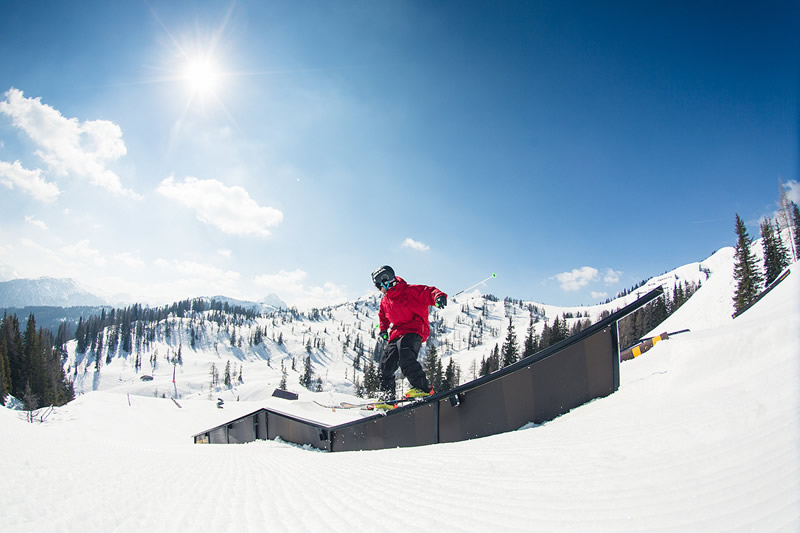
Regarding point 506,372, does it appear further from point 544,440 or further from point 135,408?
point 135,408

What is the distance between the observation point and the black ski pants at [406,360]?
551 centimetres

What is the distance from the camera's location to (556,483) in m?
1.80

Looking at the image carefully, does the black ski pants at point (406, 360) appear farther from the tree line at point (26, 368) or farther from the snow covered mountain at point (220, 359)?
the snow covered mountain at point (220, 359)

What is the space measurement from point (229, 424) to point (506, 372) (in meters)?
11.9

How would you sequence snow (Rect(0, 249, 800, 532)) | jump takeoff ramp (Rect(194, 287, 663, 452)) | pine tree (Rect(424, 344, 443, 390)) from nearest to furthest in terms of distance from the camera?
1. snow (Rect(0, 249, 800, 532))
2. jump takeoff ramp (Rect(194, 287, 663, 452))
3. pine tree (Rect(424, 344, 443, 390))

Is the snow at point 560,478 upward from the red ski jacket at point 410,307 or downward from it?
downward

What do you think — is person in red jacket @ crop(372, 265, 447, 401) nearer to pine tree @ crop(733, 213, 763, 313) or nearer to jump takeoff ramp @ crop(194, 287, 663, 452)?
jump takeoff ramp @ crop(194, 287, 663, 452)

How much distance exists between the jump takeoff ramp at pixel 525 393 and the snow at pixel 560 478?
0.27m

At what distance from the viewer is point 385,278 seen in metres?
6.11

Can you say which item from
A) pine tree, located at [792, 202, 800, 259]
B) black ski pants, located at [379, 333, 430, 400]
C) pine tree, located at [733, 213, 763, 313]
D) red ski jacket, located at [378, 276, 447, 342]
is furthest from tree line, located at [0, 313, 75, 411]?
pine tree, located at [792, 202, 800, 259]

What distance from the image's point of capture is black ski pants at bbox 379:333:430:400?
5.51 metres

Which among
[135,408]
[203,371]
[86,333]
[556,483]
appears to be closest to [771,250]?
[556,483]

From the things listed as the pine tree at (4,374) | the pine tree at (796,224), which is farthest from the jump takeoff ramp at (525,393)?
the pine tree at (796,224)

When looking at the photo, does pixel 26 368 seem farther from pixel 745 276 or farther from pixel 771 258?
pixel 771 258
